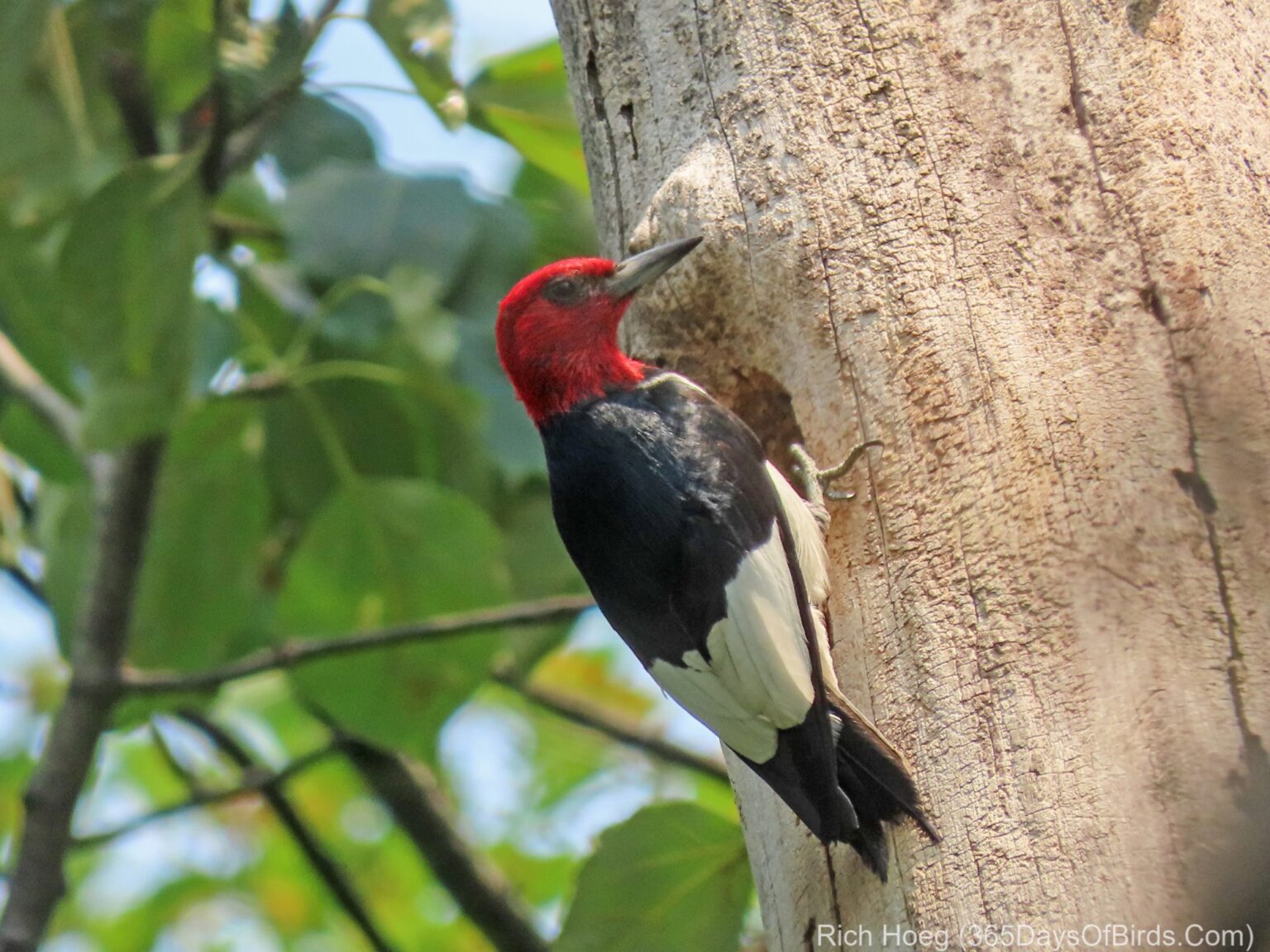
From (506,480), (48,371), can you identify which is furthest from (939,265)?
(48,371)

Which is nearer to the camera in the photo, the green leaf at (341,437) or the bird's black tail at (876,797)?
the bird's black tail at (876,797)

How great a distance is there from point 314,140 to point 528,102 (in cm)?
70

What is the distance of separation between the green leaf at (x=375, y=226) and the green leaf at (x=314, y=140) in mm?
324

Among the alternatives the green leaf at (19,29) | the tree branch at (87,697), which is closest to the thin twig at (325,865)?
the tree branch at (87,697)

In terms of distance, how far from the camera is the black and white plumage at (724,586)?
211 cm

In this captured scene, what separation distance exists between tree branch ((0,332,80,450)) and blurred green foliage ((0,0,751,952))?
44 millimetres

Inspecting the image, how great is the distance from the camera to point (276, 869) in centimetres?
588

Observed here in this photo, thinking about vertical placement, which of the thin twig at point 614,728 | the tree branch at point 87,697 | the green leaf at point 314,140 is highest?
the green leaf at point 314,140

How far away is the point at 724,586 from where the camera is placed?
2451 millimetres

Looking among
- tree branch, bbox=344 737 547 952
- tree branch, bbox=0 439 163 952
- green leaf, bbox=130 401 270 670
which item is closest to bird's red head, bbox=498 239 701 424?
green leaf, bbox=130 401 270 670

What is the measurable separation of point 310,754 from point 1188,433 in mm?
2593

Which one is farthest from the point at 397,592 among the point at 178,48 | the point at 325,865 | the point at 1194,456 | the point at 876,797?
the point at 1194,456

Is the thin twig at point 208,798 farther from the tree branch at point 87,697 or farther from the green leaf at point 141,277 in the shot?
the green leaf at point 141,277

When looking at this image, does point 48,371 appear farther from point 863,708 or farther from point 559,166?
point 863,708
